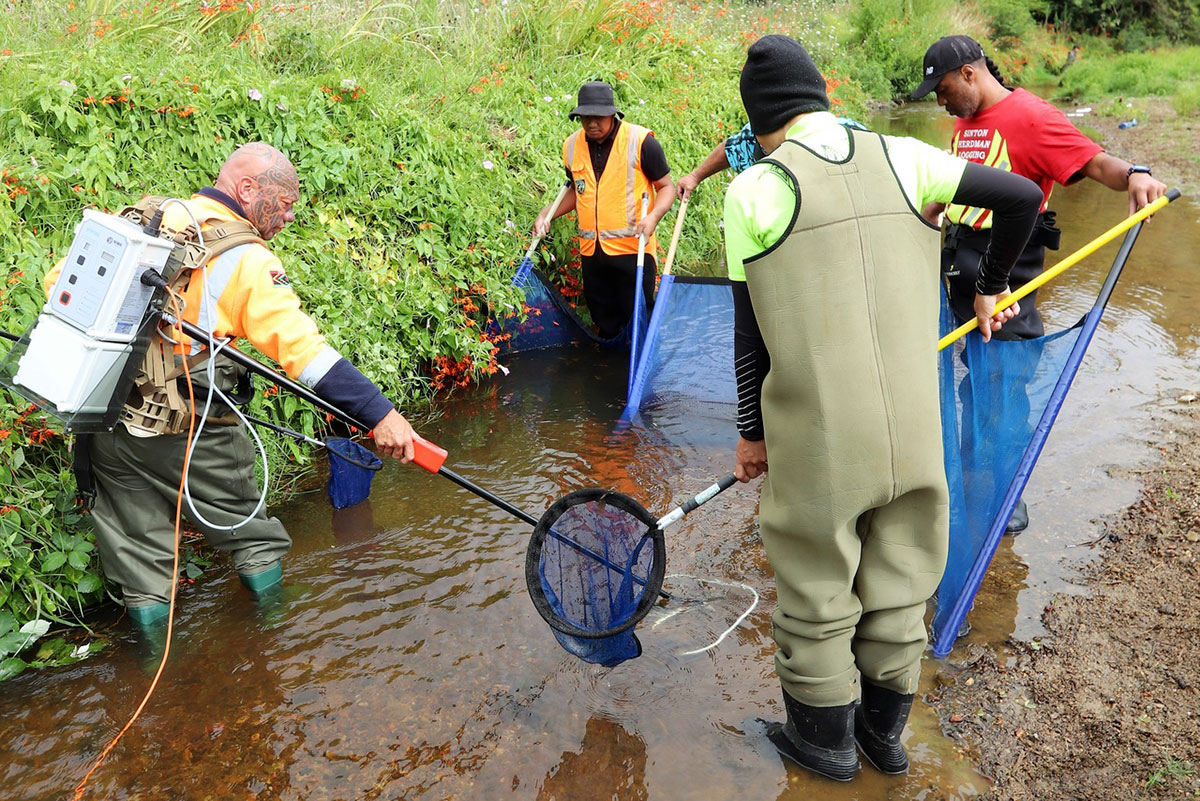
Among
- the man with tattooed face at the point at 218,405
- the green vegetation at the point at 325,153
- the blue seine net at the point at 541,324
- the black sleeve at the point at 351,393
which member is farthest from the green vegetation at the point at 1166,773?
the blue seine net at the point at 541,324

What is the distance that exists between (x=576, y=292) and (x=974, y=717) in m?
4.52

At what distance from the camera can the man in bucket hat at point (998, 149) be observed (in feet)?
11.8

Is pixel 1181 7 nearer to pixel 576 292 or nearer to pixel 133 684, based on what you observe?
pixel 576 292

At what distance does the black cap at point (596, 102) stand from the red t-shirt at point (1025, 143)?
2.24m

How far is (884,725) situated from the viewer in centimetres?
A: 270

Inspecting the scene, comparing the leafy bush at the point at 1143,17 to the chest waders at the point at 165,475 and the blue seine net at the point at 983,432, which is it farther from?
the chest waders at the point at 165,475

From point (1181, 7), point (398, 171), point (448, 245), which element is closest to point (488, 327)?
point (448, 245)

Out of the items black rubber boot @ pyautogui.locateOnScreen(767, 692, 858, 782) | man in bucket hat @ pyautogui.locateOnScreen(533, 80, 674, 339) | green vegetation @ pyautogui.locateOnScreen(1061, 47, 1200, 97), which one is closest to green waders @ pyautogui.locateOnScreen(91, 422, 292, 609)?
black rubber boot @ pyautogui.locateOnScreen(767, 692, 858, 782)

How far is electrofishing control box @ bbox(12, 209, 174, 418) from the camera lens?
2.75 m

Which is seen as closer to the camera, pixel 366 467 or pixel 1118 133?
pixel 366 467

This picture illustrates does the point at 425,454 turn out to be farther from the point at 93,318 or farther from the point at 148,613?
the point at 148,613

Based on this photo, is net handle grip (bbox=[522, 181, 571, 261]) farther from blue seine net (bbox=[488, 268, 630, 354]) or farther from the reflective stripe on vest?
the reflective stripe on vest

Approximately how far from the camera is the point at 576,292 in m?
6.79

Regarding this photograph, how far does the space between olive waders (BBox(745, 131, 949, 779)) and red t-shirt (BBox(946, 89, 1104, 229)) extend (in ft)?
4.98
